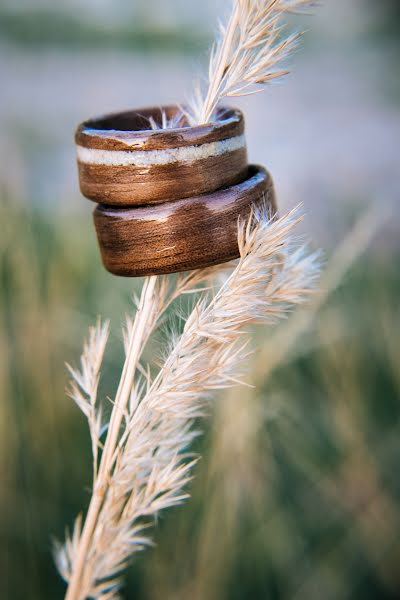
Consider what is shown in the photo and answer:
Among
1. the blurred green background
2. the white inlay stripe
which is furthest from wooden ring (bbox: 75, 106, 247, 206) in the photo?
the blurred green background

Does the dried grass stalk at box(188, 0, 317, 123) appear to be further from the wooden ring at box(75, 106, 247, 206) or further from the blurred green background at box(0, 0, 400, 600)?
the blurred green background at box(0, 0, 400, 600)

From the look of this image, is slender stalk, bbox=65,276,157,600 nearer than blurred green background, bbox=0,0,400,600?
Yes

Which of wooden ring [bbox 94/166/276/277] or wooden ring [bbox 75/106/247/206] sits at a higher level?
wooden ring [bbox 75/106/247/206]

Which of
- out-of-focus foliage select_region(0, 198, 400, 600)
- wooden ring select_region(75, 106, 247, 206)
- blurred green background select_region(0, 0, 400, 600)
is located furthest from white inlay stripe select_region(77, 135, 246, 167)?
out-of-focus foliage select_region(0, 198, 400, 600)

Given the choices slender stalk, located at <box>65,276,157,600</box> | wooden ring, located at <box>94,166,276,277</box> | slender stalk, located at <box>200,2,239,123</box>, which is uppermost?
slender stalk, located at <box>200,2,239,123</box>

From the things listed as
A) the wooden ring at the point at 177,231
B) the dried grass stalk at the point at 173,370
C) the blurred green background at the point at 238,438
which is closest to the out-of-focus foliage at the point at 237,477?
the blurred green background at the point at 238,438

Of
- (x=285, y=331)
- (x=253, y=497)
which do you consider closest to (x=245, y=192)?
(x=285, y=331)

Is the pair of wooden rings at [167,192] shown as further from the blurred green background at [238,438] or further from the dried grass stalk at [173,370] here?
the blurred green background at [238,438]
